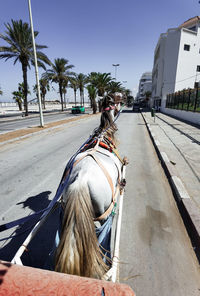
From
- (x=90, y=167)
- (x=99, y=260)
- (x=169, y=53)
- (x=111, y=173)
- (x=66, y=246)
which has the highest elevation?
(x=169, y=53)

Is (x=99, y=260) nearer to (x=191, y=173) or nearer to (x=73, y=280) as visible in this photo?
(x=73, y=280)

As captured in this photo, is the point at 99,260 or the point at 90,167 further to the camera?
the point at 90,167

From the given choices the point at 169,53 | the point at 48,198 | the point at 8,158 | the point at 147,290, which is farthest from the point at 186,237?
the point at 169,53

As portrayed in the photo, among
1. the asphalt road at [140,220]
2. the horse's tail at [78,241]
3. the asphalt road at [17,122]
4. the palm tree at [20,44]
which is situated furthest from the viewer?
the palm tree at [20,44]

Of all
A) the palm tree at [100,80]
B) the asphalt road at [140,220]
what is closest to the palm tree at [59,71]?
the palm tree at [100,80]

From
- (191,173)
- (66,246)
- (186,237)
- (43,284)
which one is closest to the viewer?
(43,284)

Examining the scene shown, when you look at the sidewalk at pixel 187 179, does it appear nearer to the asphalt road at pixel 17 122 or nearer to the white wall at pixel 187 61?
the asphalt road at pixel 17 122

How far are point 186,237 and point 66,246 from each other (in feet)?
7.28

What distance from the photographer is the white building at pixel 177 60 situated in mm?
32000

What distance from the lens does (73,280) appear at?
2.54 feet

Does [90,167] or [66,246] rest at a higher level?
[90,167]

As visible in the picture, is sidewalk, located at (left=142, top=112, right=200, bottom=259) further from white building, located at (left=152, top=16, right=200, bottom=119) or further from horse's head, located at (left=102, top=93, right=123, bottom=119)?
white building, located at (left=152, top=16, right=200, bottom=119)

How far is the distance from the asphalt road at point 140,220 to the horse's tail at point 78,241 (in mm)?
930

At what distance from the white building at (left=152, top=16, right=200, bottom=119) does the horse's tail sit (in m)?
34.1
